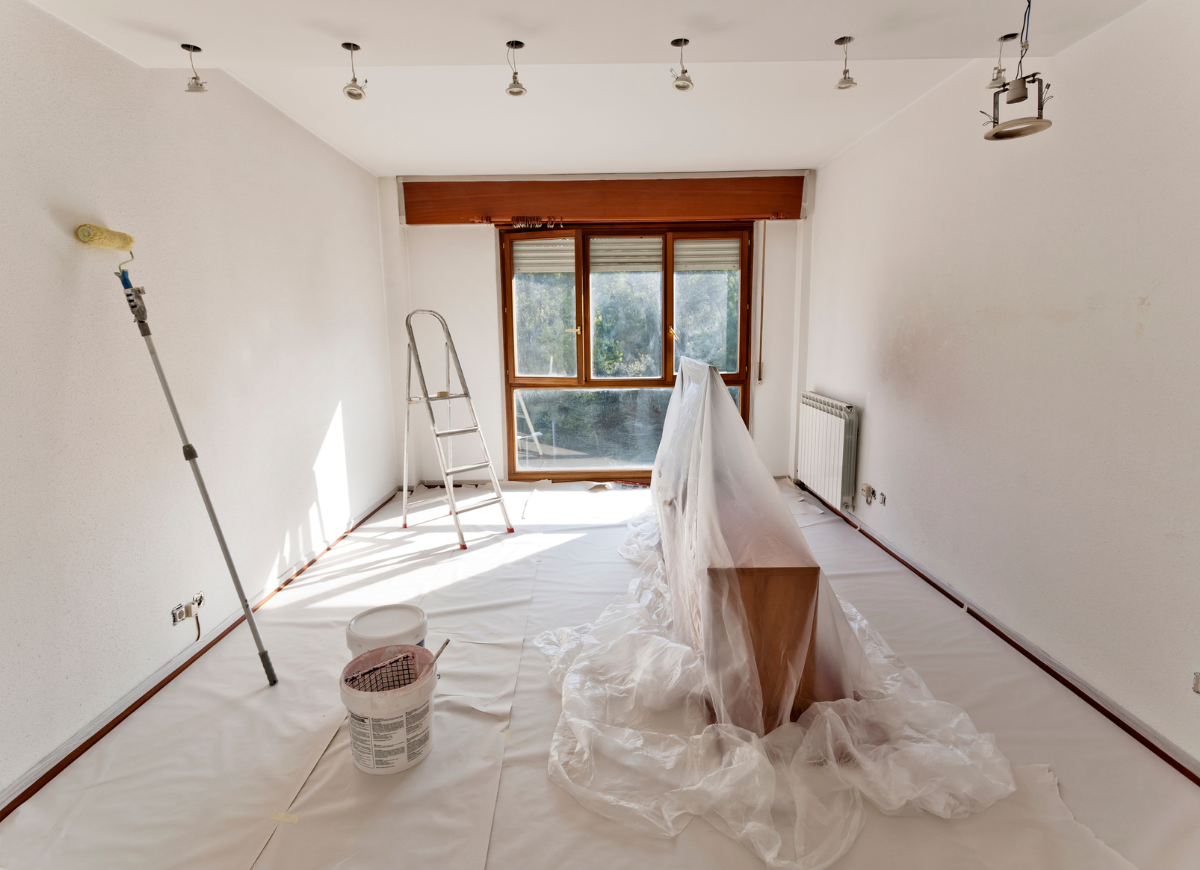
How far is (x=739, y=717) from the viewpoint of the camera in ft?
6.26

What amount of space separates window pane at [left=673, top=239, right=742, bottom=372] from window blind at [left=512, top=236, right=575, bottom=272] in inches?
32.1

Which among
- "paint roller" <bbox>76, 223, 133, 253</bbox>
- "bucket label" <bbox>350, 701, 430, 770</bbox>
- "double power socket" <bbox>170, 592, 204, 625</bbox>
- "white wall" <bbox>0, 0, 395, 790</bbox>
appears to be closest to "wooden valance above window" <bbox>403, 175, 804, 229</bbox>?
"white wall" <bbox>0, 0, 395, 790</bbox>

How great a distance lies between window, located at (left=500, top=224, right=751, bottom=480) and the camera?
4770 millimetres

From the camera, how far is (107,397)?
207 centimetres

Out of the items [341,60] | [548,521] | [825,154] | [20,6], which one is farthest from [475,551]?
[825,154]

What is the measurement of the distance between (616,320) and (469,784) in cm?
366

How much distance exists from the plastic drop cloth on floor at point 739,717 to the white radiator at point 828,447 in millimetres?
1523

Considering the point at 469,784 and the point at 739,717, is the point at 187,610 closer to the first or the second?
the point at 469,784

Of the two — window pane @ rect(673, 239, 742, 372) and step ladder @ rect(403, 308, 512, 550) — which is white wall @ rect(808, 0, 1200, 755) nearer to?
window pane @ rect(673, 239, 742, 372)

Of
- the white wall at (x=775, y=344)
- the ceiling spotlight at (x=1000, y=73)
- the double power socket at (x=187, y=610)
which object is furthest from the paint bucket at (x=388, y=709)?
the white wall at (x=775, y=344)

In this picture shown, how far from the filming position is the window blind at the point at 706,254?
477 centimetres

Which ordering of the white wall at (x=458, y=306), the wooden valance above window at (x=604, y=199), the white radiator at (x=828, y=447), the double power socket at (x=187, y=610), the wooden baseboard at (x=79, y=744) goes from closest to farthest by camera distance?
the wooden baseboard at (x=79, y=744) < the double power socket at (x=187, y=610) < the white radiator at (x=828, y=447) < the wooden valance above window at (x=604, y=199) < the white wall at (x=458, y=306)

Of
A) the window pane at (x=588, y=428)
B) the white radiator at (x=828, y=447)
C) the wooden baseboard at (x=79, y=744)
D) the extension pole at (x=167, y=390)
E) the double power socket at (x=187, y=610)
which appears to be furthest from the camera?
the window pane at (x=588, y=428)

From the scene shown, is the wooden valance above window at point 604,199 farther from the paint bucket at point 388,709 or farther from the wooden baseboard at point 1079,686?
the paint bucket at point 388,709
